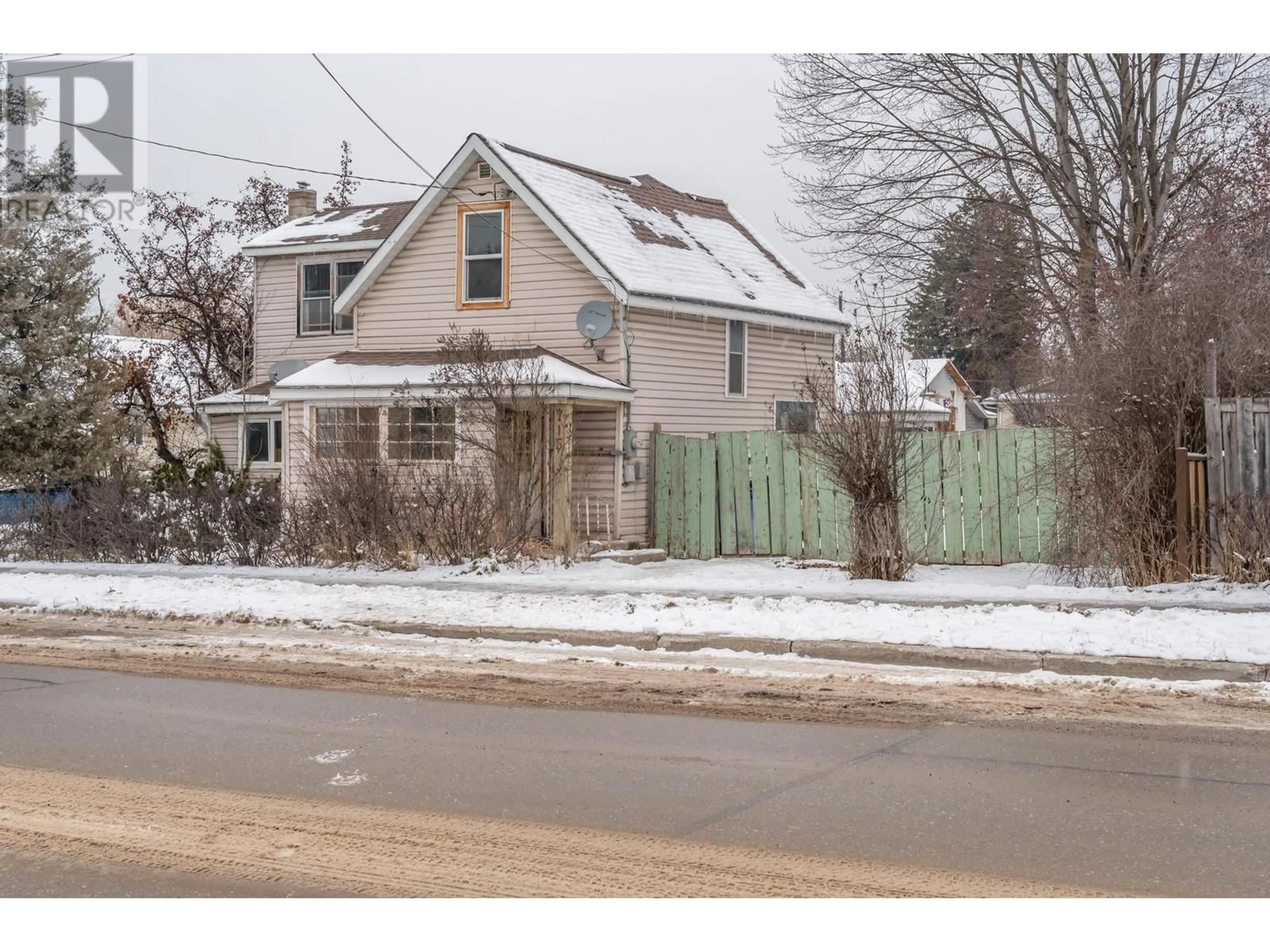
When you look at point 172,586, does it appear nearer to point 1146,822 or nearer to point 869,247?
point 1146,822

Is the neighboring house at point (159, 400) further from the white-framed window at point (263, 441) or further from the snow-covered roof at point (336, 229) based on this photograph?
the snow-covered roof at point (336, 229)

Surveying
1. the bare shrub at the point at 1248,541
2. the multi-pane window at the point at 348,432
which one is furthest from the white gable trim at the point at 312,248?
the bare shrub at the point at 1248,541

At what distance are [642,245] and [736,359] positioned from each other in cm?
264

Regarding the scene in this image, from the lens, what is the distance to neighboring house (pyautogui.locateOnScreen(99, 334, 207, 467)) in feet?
100

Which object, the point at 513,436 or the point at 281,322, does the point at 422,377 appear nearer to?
the point at 513,436

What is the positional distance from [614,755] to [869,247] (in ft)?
59.8

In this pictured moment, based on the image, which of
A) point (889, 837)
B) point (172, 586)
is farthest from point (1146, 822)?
point (172, 586)

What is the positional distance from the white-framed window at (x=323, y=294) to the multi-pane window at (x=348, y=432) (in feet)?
22.9

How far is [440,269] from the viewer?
70.7 feet

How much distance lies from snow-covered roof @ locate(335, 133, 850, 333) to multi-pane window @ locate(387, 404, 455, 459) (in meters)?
3.29

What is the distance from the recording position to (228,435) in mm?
29828

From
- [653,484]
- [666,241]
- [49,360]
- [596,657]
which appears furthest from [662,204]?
[596,657]

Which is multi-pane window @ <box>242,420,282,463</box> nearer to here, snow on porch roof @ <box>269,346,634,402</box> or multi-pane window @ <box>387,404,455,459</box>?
snow on porch roof @ <box>269,346,634,402</box>

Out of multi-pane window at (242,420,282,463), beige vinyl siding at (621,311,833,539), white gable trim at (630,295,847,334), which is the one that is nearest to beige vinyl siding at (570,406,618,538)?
beige vinyl siding at (621,311,833,539)
